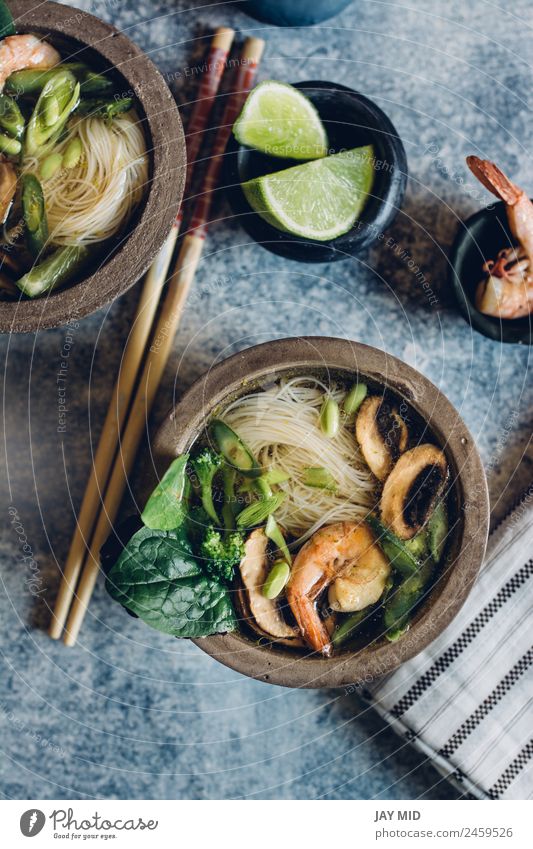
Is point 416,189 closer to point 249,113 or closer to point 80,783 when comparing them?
point 249,113

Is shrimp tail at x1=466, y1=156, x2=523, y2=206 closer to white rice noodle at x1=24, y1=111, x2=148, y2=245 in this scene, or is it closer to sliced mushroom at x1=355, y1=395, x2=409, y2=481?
sliced mushroom at x1=355, y1=395, x2=409, y2=481

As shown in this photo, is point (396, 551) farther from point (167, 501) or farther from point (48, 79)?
point (48, 79)

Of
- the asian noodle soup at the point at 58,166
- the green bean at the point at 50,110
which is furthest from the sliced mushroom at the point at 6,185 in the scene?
the green bean at the point at 50,110

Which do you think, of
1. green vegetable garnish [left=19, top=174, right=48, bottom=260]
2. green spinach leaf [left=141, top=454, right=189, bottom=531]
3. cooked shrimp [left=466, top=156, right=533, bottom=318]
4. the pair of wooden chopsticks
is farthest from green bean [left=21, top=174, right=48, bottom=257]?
cooked shrimp [left=466, top=156, right=533, bottom=318]

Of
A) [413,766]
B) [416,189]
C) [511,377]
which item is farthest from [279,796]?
[416,189]

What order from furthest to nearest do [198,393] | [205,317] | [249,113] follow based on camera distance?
[205,317] → [249,113] → [198,393]
